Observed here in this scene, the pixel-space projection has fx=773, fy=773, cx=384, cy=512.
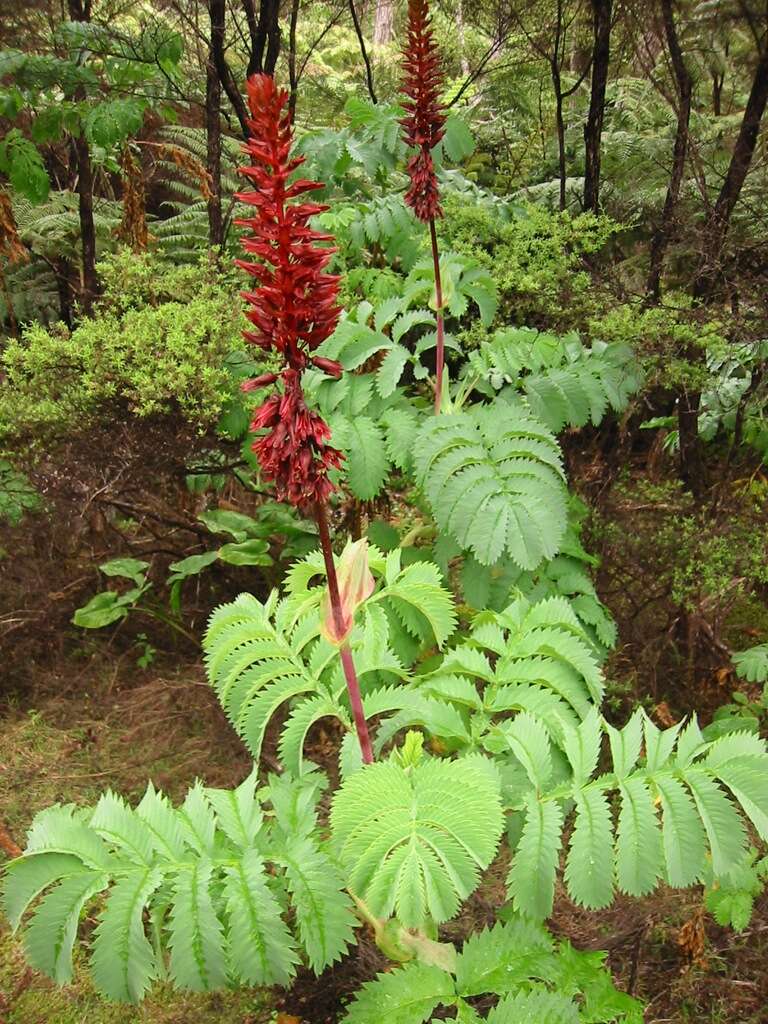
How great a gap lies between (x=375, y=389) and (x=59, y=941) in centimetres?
207

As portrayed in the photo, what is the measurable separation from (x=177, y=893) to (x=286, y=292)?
1.19m

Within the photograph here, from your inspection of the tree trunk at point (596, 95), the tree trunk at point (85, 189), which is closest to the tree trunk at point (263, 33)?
the tree trunk at point (85, 189)

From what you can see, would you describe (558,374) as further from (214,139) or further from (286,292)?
(214,139)

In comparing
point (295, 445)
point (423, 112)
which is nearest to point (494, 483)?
point (295, 445)

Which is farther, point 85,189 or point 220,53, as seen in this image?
point 85,189

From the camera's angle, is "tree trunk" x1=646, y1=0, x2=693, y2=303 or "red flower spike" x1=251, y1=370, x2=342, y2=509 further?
"tree trunk" x1=646, y1=0, x2=693, y2=303

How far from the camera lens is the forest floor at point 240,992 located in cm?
232

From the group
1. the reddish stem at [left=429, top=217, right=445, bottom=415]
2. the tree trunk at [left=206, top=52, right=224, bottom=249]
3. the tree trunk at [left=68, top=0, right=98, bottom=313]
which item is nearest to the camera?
the reddish stem at [left=429, top=217, right=445, bottom=415]

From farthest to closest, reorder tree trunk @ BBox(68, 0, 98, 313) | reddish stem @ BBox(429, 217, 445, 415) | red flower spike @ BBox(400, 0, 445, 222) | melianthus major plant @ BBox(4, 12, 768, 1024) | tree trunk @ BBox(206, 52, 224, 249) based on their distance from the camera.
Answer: tree trunk @ BBox(68, 0, 98, 313)
tree trunk @ BBox(206, 52, 224, 249)
reddish stem @ BBox(429, 217, 445, 415)
red flower spike @ BBox(400, 0, 445, 222)
melianthus major plant @ BBox(4, 12, 768, 1024)

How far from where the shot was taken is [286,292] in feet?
4.53

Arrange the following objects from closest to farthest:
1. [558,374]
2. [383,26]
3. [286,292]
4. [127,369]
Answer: [286,292], [558,374], [127,369], [383,26]

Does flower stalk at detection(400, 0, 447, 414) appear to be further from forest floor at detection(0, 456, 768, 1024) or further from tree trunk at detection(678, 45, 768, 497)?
forest floor at detection(0, 456, 768, 1024)

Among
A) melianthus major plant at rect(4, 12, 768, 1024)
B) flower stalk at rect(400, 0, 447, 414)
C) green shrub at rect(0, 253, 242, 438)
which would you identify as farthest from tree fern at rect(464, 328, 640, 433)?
green shrub at rect(0, 253, 242, 438)

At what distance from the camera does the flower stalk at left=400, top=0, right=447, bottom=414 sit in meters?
2.21
